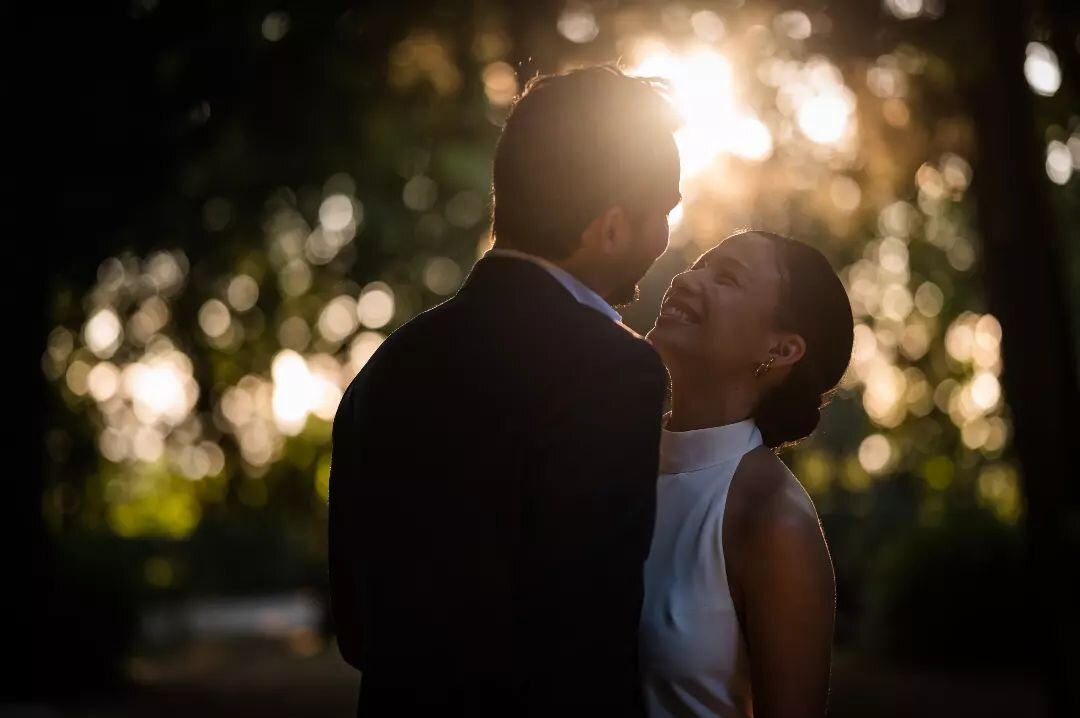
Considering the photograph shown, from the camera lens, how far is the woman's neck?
3352 mm

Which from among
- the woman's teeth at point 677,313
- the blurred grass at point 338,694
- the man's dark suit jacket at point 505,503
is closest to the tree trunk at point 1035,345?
the blurred grass at point 338,694

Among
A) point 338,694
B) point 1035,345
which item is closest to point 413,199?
point 338,694

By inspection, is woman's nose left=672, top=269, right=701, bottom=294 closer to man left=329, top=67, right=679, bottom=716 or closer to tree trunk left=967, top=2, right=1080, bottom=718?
man left=329, top=67, right=679, bottom=716

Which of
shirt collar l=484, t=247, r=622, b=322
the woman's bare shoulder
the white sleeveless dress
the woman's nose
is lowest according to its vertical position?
the white sleeveless dress

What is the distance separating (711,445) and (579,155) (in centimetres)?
112

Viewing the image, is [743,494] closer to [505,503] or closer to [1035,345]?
[505,503]

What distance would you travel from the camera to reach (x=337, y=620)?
2.82 m

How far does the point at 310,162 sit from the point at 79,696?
22.6 ft

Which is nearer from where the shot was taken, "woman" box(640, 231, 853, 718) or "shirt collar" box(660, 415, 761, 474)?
"woman" box(640, 231, 853, 718)

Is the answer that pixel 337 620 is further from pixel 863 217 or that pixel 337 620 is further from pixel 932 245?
pixel 932 245

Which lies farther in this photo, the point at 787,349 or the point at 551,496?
the point at 787,349

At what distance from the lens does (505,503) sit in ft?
7.64

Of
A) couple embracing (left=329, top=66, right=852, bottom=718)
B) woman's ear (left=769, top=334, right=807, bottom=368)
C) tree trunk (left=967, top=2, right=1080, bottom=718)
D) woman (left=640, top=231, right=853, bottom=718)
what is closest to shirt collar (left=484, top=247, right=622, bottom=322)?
couple embracing (left=329, top=66, right=852, bottom=718)

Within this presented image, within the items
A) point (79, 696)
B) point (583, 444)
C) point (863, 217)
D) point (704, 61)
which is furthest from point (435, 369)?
point (79, 696)
